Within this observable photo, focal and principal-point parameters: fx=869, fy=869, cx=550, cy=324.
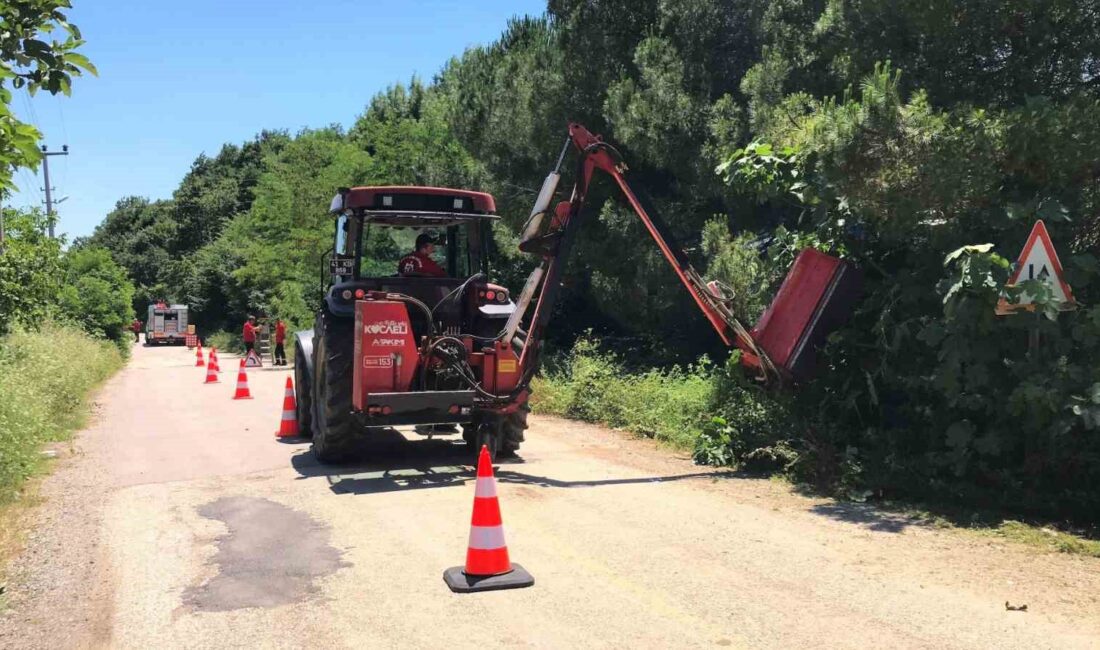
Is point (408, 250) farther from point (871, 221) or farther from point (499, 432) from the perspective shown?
point (871, 221)

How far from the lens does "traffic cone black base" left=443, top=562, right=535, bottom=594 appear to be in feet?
17.6

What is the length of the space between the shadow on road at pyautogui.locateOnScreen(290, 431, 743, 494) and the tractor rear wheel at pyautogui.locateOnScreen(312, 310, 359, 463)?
23cm

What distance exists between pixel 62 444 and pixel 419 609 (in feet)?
29.2

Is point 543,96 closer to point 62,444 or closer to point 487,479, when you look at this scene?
point 62,444

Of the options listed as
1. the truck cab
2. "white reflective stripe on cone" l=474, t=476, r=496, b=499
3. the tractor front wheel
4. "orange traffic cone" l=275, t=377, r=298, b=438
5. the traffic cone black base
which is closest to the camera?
the traffic cone black base

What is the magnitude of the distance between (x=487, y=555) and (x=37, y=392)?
1003cm

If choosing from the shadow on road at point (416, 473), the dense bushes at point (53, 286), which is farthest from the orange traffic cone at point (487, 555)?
the dense bushes at point (53, 286)

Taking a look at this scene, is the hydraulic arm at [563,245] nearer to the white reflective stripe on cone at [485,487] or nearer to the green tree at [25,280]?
the white reflective stripe on cone at [485,487]

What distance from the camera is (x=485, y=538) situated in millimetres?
5516

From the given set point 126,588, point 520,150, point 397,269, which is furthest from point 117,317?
point 126,588

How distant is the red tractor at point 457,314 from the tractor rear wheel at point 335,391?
0.04ft

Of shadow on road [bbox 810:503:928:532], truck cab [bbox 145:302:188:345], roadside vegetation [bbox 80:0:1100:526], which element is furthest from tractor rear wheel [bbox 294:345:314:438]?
truck cab [bbox 145:302:188:345]

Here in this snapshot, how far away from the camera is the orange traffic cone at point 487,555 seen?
17.8 feet

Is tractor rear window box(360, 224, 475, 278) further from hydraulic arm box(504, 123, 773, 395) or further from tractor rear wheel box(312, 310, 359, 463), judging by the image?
hydraulic arm box(504, 123, 773, 395)
